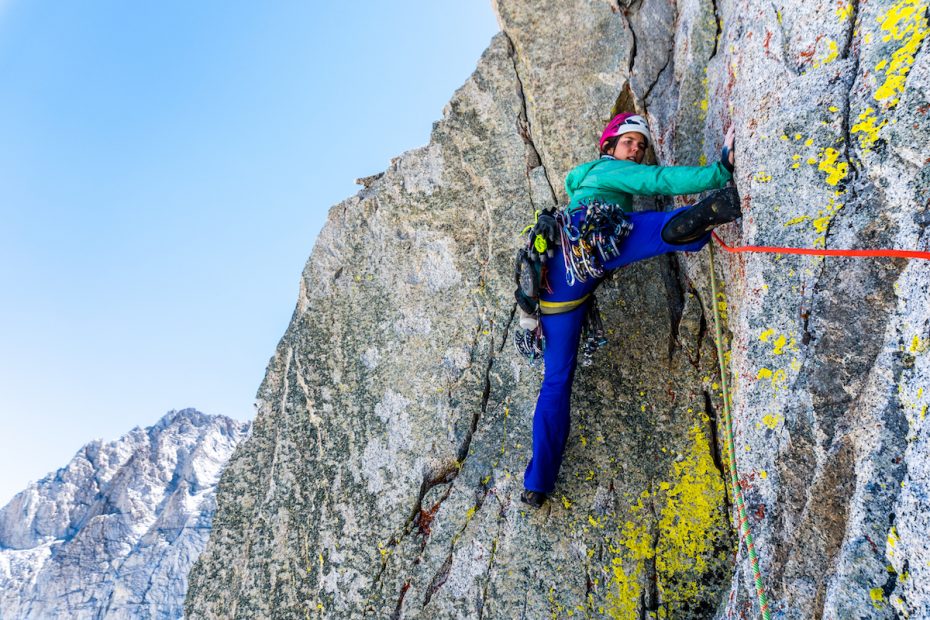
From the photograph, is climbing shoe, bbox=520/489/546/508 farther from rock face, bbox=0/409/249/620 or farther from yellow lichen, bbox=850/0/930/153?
rock face, bbox=0/409/249/620

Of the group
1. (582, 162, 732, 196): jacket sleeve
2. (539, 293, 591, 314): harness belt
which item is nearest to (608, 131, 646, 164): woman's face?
(582, 162, 732, 196): jacket sleeve

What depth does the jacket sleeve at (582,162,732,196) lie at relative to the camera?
14.9 ft

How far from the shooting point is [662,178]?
462 centimetres

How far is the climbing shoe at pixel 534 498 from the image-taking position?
5441 mm

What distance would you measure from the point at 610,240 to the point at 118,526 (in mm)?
69342

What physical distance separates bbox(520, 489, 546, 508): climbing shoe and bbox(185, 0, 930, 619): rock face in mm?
134

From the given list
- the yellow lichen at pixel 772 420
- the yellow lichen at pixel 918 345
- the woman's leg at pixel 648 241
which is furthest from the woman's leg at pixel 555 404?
the yellow lichen at pixel 918 345

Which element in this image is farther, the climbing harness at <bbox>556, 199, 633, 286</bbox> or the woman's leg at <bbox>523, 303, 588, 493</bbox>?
the woman's leg at <bbox>523, 303, 588, 493</bbox>

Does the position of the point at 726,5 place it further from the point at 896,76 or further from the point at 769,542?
the point at 769,542

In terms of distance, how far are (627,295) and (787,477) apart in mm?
2780

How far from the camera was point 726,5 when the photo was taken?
5500 mm

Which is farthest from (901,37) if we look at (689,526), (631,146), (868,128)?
(689,526)

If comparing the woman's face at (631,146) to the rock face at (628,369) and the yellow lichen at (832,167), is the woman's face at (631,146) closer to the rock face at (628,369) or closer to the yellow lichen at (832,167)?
the rock face at (628,369)

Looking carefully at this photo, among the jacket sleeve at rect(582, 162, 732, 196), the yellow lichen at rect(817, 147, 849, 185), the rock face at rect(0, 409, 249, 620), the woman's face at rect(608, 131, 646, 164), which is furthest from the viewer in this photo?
the rock face at rect(0, 409, 249, 620)
